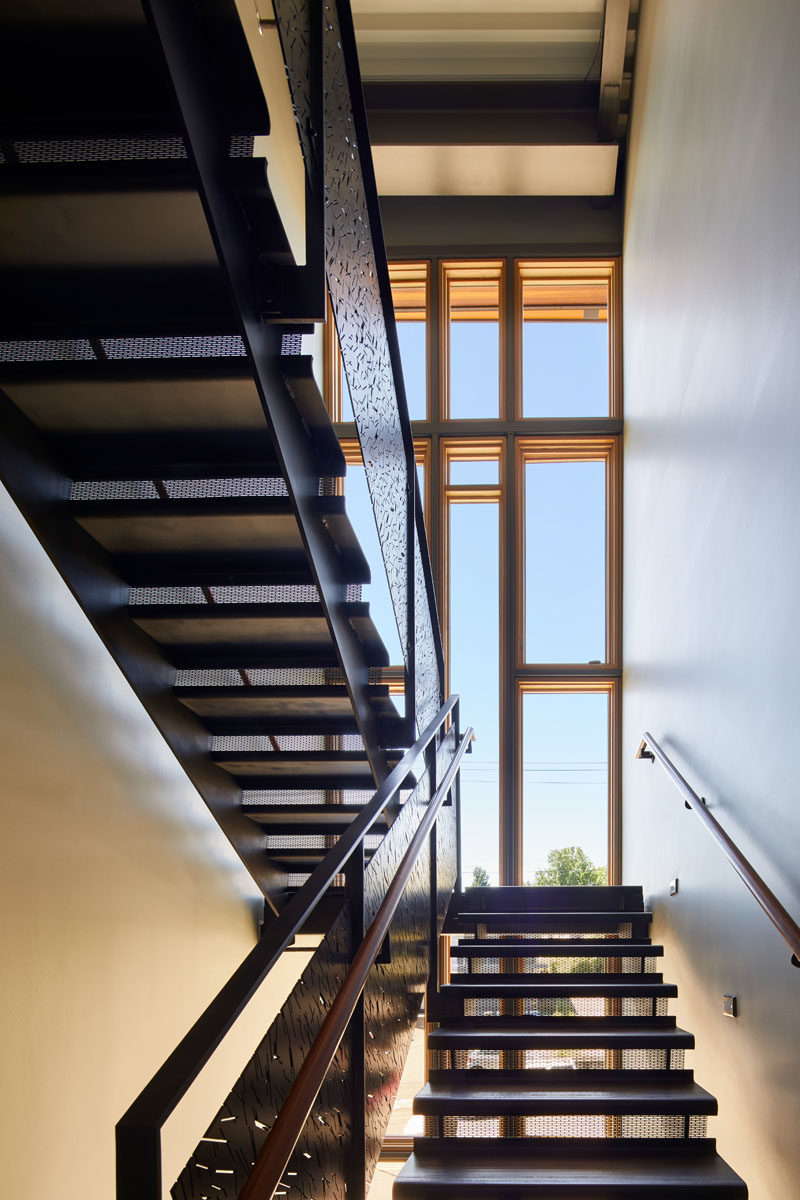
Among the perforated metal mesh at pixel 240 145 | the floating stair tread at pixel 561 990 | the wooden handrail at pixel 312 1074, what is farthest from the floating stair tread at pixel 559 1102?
the perforated metal mesh at pixel 240 145

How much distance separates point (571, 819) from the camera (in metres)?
8.36

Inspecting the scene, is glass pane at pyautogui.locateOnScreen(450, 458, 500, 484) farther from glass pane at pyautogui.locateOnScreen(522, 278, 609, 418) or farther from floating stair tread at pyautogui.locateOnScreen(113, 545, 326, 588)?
floating stair tread at pyautogui.locateOnScreen(113, 545, 326, 588)

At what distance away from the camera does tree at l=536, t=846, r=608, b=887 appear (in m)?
8.31

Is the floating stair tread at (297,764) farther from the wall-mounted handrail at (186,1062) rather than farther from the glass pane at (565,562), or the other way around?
the glass pane at (565,562)

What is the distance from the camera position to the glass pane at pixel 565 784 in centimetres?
833

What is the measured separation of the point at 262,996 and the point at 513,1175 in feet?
10.8

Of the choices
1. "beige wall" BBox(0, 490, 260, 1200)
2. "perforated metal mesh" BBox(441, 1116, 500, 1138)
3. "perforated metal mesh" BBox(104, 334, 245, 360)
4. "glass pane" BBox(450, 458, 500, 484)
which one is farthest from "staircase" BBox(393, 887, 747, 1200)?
"glass pane" BBox(450, 458, 500, 484)

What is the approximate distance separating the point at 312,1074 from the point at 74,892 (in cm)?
222

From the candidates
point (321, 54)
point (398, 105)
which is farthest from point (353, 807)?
point (398, 105)

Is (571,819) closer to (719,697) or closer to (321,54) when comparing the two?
(719,697)

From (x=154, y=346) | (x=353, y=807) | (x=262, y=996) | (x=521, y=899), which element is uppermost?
(x=154, y=346)

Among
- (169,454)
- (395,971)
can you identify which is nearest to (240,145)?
(169,454)

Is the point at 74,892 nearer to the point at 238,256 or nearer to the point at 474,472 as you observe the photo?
the point at 238,256

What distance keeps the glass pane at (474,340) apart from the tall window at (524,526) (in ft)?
0.04
